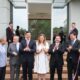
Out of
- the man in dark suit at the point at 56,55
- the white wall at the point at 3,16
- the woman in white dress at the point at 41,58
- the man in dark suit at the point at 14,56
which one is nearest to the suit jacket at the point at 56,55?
the man in dark suit at the point at 56,55

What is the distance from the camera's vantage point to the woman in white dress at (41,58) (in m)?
12.3

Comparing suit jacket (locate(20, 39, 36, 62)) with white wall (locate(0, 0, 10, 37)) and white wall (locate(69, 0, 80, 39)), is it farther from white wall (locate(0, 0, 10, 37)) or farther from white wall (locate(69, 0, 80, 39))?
white wall (locate(69, 0, 80, 39))

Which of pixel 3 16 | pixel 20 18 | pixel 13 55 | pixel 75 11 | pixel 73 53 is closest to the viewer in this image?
pixel 73 53

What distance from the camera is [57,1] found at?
24.1 meters

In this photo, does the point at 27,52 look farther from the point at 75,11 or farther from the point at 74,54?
the point at 75,11

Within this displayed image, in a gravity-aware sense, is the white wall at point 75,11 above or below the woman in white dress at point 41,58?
above

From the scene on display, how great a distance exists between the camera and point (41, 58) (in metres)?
12.3

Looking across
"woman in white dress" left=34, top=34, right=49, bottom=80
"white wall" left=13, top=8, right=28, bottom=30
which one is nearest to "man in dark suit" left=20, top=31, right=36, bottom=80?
"woman in white dress" left=34, top=34, right=49, bottom=80

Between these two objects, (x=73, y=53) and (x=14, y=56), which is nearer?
(x=73, y=53)

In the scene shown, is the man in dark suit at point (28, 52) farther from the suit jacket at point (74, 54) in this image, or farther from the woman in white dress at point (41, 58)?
the suit jacket at point (74, 54)

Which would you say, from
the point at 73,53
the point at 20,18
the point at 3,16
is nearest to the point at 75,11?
the point at 3,16

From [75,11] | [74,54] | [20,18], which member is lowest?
[74,54]

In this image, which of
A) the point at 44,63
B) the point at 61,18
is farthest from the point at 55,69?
the point at 61,18

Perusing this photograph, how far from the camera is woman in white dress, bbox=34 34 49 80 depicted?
1227 centimetres
